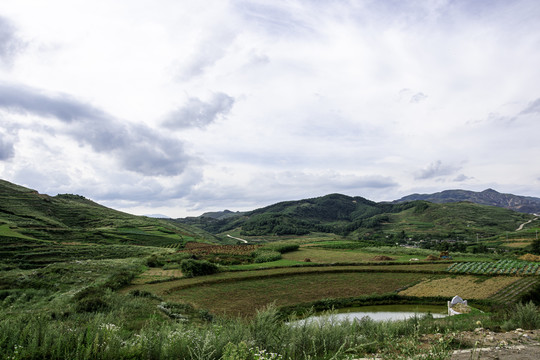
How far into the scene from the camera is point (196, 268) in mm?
39062

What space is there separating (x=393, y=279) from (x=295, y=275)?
530 inches

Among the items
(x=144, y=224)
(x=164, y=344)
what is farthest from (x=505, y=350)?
→ (x=144, y=224)

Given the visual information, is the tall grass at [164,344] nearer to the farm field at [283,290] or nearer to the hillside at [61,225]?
the farm field at [283,290]

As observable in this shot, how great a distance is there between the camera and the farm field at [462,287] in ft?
93.0

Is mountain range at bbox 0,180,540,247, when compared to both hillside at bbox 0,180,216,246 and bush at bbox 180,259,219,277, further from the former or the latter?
bush at bbox 180,259,219,277

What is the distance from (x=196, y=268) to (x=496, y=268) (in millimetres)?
43948

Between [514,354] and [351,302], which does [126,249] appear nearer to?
[351,302]

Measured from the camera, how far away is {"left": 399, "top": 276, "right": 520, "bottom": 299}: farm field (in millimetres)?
28359

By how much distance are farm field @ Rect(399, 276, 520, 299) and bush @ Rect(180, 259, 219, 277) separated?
2582cm

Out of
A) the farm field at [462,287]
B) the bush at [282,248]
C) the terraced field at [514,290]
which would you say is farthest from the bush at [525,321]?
the bush at [282,248]

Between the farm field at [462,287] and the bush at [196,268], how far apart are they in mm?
25817

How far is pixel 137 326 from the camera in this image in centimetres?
1088

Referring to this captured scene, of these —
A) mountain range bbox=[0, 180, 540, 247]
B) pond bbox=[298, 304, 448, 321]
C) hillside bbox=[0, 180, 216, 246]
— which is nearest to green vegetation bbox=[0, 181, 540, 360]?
hillside bbox=[0, 180, 216, 246]

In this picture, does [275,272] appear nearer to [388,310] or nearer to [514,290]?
[388,310]
